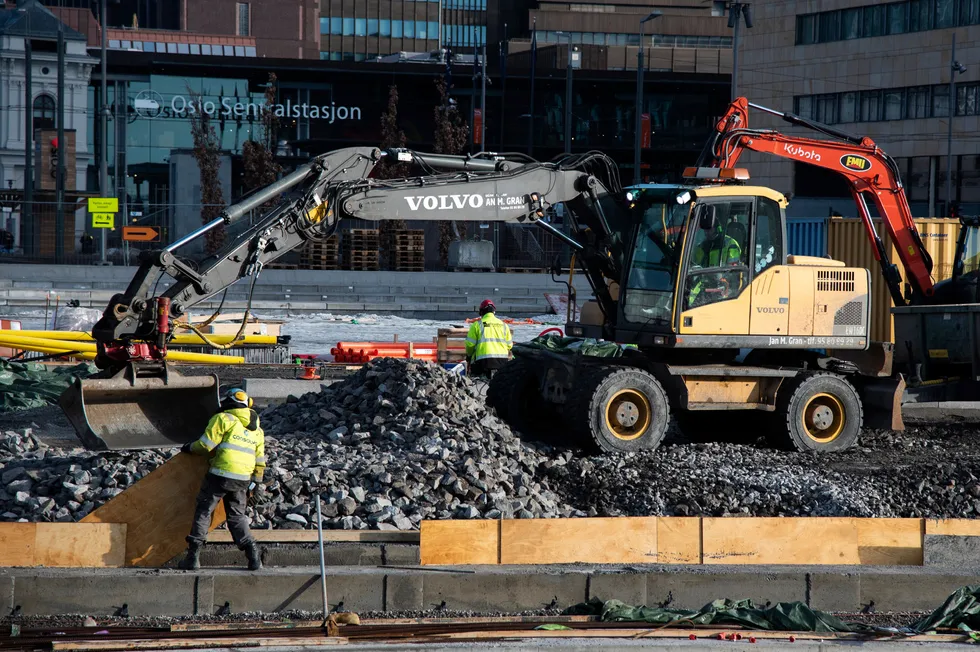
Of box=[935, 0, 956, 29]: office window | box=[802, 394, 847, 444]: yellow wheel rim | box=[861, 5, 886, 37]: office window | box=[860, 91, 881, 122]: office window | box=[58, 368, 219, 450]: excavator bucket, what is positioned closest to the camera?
box=[58, 368, 219, 450]: excavator bucket

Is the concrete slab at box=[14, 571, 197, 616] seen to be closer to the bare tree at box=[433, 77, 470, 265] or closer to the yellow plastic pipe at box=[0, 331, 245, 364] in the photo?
the yellow plastic pipe at box=[0, 331, 245, 364]

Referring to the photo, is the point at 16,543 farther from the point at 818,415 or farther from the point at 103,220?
the point at 103,220

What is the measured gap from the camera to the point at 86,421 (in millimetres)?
11109

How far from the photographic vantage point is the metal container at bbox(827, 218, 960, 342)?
71.2 feet

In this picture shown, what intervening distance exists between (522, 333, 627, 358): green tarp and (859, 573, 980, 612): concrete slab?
207 inches

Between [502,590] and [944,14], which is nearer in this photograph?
[502,590]

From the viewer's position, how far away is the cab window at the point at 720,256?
1378 cm

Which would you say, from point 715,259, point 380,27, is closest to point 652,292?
point 715,259

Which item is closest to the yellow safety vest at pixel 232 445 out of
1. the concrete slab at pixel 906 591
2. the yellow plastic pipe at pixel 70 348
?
the concrete slab at pixel 906 591

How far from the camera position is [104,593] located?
353 inches

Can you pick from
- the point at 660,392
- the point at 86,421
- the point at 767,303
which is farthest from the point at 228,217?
the point at 767,303

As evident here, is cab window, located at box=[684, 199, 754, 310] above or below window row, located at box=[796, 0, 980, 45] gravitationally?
below

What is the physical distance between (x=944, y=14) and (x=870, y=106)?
194 inches

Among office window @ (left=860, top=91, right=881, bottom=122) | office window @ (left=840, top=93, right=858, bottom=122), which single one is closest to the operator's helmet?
office window @ (left=860, top=91, right=881, bottom=122)
